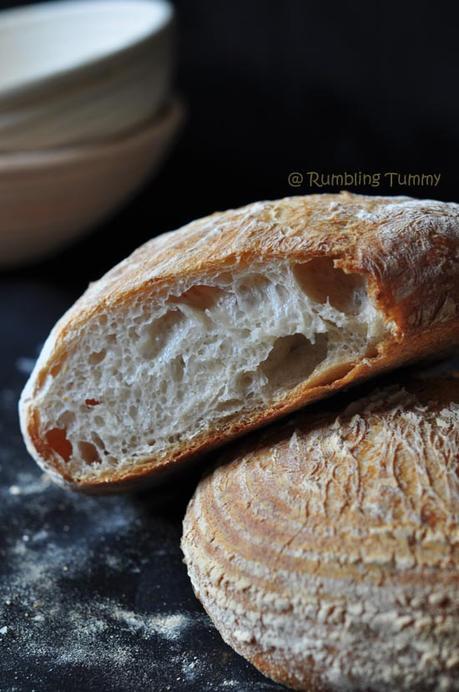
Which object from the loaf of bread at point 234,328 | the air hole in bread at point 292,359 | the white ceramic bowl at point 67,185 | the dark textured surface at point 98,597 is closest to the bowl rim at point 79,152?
the white ceramic bowl at point 67,185

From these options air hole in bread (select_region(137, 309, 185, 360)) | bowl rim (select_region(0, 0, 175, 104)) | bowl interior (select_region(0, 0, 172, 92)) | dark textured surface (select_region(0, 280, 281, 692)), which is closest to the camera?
dark textured surface (select_region(0, 280, 281, 692))

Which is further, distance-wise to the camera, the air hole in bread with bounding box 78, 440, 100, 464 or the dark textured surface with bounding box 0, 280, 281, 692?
the air hole in bread with bounding box 78, 440, 100, 464

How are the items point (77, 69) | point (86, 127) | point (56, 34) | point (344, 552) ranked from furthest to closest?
1. point (56, 34)
2. point (86, 127)
3. point (77, 69)
4. point (344, 552)

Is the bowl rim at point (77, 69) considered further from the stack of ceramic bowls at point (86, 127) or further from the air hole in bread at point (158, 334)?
the air hole in bread at point (158, 334)

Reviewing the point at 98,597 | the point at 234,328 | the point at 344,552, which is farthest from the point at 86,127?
the point at 344,552

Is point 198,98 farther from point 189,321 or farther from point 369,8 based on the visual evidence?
point 189,321

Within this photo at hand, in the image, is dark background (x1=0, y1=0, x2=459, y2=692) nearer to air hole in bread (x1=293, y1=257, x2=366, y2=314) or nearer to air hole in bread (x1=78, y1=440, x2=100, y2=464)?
air hole in bread (x1=78, y1=440, x2=100, y2=464)

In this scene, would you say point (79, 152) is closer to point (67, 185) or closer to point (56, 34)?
point (67, 185)

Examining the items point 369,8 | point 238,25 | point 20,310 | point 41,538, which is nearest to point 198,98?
point 238,25

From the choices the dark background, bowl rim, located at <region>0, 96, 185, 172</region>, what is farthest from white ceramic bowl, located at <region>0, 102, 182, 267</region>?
the dark background
